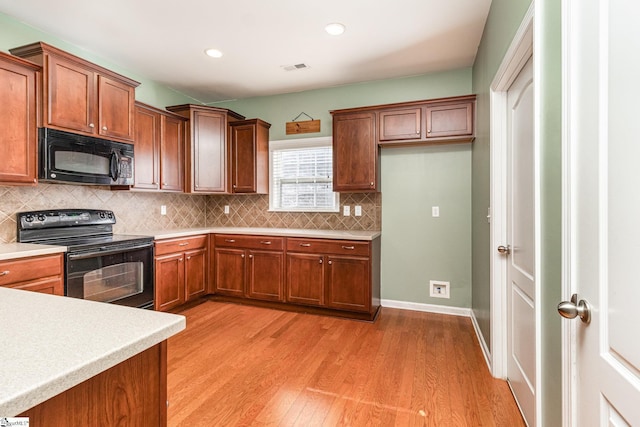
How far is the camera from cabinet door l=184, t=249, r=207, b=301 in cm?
368

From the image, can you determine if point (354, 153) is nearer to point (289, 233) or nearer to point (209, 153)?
point (289, 233)

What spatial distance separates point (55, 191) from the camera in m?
2.93

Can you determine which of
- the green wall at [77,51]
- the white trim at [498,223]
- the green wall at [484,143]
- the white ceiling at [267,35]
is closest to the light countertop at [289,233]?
the green wall at [484,143]

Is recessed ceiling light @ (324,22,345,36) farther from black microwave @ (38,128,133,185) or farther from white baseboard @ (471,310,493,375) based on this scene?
white baseboard @ (471,310,493,375)

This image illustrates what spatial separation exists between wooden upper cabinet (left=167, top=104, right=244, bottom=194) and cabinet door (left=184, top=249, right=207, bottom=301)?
2.53ft

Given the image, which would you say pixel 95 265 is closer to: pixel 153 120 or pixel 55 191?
pixel 55 191

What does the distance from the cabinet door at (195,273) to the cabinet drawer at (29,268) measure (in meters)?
1.34

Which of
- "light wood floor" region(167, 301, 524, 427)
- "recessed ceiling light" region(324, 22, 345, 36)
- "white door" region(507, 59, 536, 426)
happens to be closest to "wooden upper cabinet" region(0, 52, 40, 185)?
"light wood floor" region(167, 301, 524, 427)

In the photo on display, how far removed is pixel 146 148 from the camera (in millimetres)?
3482

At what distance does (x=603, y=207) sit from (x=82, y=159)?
133 inches

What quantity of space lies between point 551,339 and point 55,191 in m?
3.76

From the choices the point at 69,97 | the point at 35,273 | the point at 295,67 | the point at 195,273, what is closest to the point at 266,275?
the point at 195,273

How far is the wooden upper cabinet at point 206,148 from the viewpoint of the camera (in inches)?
153

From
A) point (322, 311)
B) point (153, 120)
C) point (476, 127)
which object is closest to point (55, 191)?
point (153, 120)
